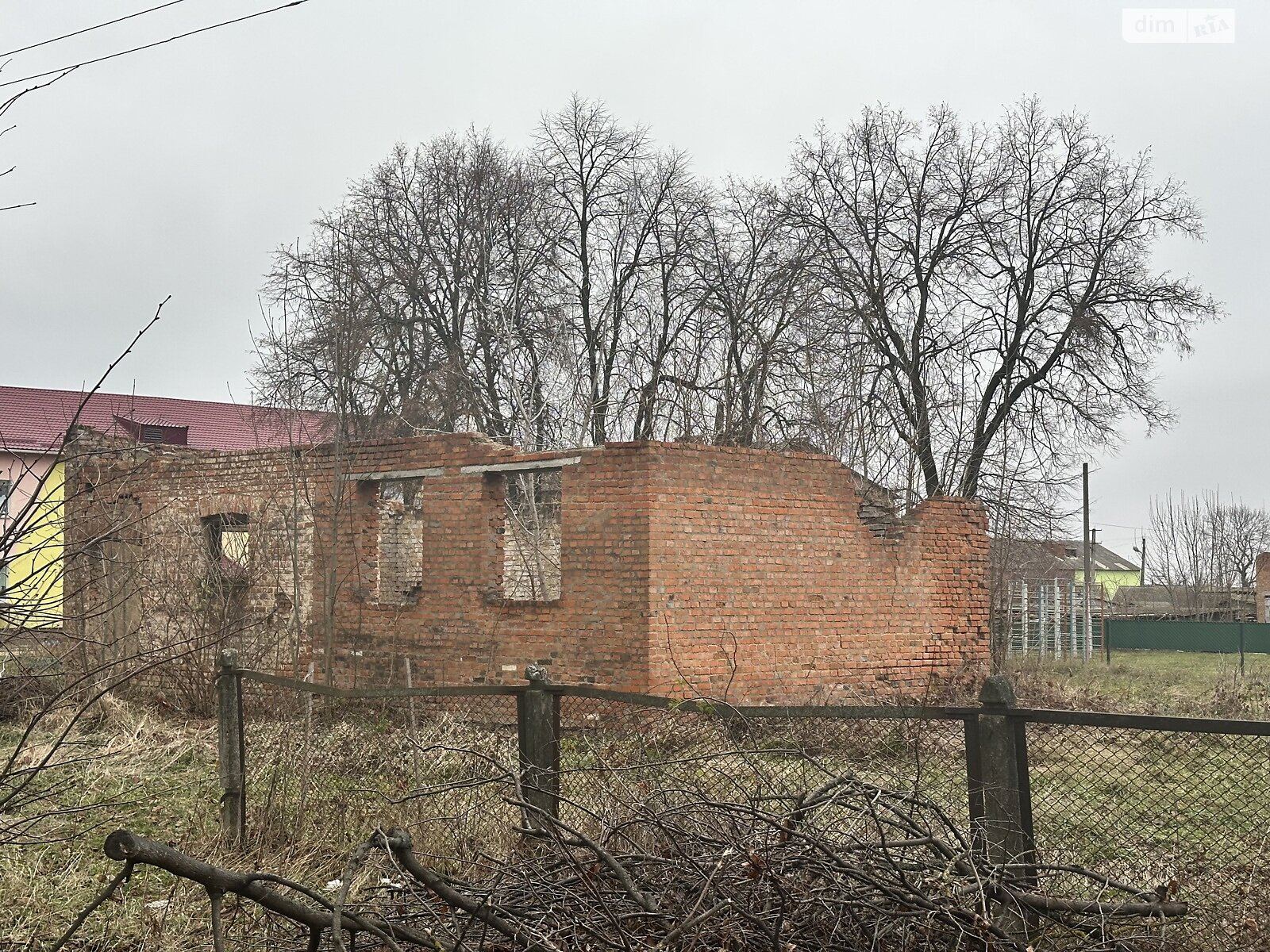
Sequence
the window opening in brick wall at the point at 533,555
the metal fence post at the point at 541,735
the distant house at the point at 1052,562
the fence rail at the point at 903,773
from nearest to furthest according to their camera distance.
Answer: the fence rail at the point at 903,773, the metal fence post at the point at 541,735, the window opening in brick wall at the point at 533,555, the distant house at the point at 1052,562

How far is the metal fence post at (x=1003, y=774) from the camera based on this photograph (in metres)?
3.87

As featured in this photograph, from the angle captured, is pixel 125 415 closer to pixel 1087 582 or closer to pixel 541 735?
pixel 1087 582

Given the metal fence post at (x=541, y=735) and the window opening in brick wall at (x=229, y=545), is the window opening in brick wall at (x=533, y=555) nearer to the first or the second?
the window opening in brick wall at (x=229, y=545)

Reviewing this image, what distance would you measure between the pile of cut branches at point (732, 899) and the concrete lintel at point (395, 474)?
976 centimetres

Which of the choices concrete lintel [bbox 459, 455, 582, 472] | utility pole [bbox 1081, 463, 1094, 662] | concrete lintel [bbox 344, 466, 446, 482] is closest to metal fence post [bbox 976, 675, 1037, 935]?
concrete lintel [bbox 459, 455, 582, 472]

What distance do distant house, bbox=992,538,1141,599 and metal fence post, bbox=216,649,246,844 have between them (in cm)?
1493

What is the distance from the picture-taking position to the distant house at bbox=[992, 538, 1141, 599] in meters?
23.8

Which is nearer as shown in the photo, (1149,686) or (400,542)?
(400,542)

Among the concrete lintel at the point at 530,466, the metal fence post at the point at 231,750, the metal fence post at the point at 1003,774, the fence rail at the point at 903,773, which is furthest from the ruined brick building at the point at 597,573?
the metal fence post at the point at 1003,774

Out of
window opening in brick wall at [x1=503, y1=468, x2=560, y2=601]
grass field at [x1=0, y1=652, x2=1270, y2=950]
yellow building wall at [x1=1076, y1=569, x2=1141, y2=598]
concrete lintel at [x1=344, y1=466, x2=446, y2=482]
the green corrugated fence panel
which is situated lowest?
the green corrugated fence panel

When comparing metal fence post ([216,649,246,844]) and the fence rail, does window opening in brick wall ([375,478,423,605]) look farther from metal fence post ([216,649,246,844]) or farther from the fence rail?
metal fence post ([216,649,246,844])

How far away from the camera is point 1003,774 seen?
3.93m

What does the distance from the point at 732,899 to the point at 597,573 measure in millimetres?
8896

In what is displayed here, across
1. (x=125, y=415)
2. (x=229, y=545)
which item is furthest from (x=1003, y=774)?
(x=125, y=415)
